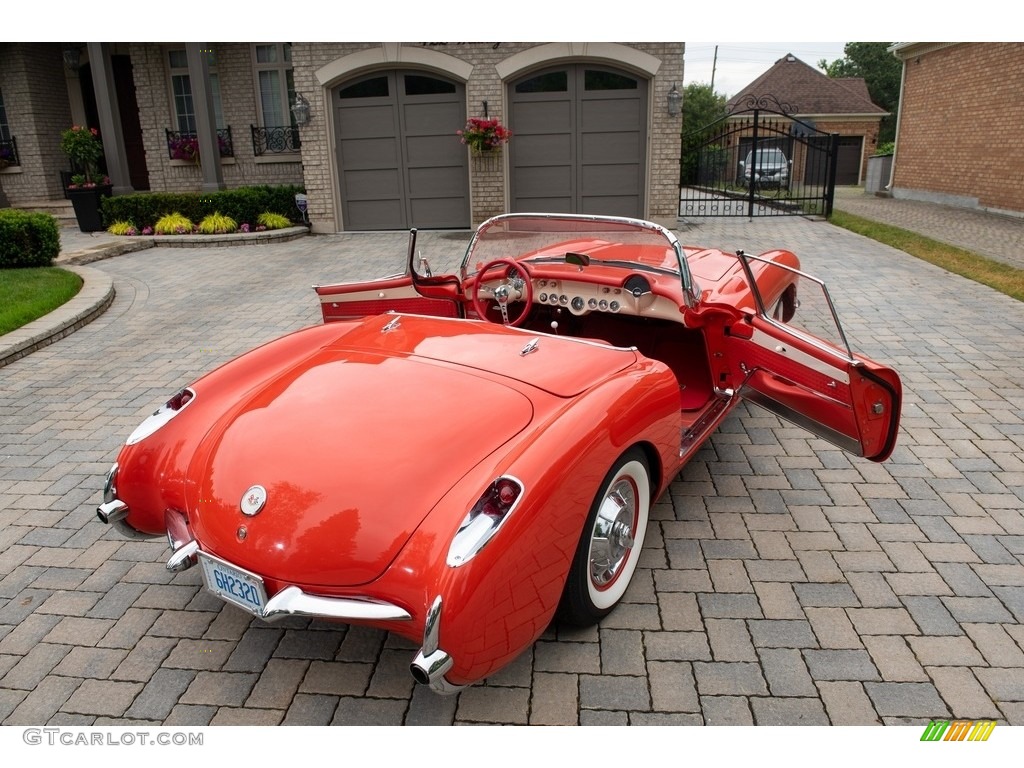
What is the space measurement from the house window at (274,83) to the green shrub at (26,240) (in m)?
6.91

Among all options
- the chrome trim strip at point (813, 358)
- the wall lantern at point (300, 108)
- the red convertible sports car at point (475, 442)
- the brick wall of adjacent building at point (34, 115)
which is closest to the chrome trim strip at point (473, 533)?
the red convertible sports car at point (475, 442)

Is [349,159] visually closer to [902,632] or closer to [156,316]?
[156,316]

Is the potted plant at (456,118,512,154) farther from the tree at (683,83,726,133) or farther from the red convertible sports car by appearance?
the tree at (683,83,726,133)

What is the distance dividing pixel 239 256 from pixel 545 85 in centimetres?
642

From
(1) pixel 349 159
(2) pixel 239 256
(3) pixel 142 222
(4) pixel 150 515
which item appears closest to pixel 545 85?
(1) pixel 349 159

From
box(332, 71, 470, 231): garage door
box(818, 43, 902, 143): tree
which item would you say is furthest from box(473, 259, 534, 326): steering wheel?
box(818, 43, 902, 143): tree

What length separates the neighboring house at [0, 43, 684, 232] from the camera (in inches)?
539

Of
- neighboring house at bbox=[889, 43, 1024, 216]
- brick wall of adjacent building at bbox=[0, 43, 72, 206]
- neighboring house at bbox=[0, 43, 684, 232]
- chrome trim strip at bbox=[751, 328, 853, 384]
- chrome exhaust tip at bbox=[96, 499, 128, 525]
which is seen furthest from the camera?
neighboring house at bbox=[889, 43, 1024, 216]

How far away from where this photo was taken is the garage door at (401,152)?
46.5 ft

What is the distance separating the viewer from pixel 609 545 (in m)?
2.85

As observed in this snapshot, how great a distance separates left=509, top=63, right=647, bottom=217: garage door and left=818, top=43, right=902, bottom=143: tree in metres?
45.9

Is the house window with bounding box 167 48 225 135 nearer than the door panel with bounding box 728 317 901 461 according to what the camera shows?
No

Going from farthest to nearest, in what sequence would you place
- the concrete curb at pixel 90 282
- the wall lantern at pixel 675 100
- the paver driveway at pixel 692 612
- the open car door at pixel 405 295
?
the wall lantern at pixel 675 100, the concrete curb at pixel 90 282, the open car door at pixel 405 295, the paver driveway at pixel 692 612

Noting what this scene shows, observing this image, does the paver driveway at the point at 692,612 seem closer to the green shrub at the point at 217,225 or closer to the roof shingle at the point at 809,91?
the green shrub at the point at 217,225
